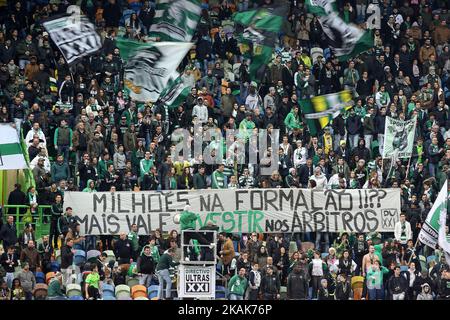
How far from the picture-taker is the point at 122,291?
3067 cm

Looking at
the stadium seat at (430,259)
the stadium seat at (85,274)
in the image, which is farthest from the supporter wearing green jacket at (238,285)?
the stadium seat at (430,259)

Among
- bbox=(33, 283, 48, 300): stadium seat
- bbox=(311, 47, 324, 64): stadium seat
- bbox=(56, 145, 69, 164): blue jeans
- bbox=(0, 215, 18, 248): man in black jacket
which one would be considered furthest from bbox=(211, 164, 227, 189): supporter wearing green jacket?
bbox=(311, 47, 324, 64): stadium seat

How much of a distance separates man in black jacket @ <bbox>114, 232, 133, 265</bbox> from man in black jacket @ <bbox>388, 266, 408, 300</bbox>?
15.9 ft

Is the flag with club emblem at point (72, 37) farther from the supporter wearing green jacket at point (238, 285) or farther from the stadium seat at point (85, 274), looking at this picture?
the supporter wearing green jacket at point (238, 285)

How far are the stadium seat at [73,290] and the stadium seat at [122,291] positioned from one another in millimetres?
714

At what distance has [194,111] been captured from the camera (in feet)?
118

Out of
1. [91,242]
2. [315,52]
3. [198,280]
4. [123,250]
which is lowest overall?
[198,280]

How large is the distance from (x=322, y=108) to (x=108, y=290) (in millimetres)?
7947

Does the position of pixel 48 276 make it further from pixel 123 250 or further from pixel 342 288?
pixel 342 288

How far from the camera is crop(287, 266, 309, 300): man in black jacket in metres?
31.0

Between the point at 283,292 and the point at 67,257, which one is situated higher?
the point at 67,257

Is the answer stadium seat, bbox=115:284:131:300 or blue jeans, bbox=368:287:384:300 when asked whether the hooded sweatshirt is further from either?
blue jeans, bbox=368:287:384:300

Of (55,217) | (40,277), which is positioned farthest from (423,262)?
(40,277)
